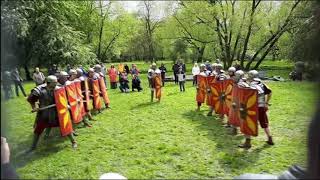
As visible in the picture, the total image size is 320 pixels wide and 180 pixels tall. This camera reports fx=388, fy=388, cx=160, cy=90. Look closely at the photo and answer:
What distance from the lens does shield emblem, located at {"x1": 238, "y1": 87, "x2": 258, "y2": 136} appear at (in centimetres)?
675

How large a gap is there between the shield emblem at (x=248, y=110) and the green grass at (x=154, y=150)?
40cm

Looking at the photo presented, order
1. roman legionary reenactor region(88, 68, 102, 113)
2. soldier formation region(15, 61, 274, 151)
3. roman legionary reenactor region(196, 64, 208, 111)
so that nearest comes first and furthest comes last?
soldier formation region(15, 61, 274, 151) → roman legionary reenactor region(88, 68, 102, 113) → roman legionary reenactor region(196, 64, 208, 111)

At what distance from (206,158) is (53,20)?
19757 millimetres

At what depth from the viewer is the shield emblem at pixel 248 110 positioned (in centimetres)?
675

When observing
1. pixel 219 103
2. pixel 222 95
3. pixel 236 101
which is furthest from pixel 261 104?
pixel 219 103

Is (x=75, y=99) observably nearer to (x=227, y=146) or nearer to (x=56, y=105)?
(x=56, y=105)

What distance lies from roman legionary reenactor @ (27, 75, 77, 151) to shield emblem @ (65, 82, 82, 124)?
508 millimetres

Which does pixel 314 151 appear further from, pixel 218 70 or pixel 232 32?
pixel 232 32

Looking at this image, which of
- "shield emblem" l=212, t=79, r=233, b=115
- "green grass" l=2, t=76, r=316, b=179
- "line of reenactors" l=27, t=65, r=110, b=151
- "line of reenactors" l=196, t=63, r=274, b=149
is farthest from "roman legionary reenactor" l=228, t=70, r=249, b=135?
"line of reenactors" l=27, t=65, r=110, b=151

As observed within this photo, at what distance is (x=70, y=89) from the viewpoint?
26.1ft

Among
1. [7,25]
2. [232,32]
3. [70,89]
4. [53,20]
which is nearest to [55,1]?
[53,20]

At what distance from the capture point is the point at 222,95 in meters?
9.51

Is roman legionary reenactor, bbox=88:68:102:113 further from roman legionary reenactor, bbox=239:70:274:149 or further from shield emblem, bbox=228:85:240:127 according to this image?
roman legionary reenactor, bbox=239:70:274:149

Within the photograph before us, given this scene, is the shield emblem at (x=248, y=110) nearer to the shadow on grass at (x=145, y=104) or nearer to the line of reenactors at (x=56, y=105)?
the line of reenactors at (x=56, y=105)
